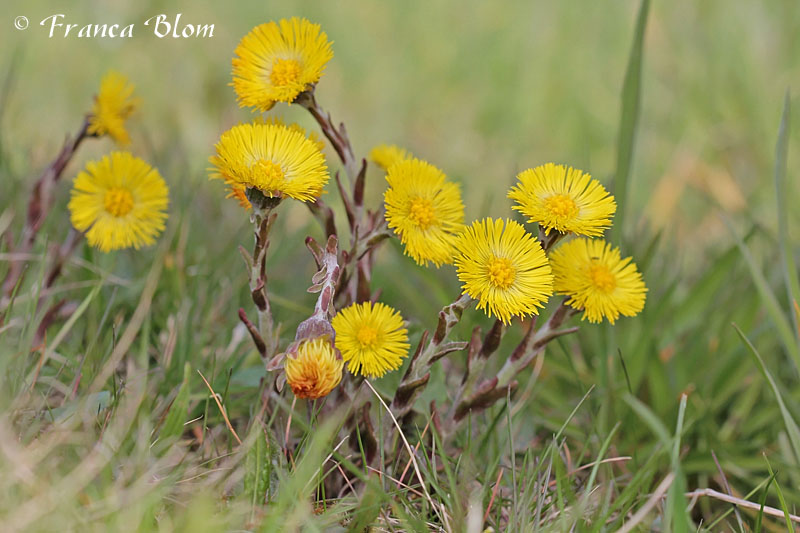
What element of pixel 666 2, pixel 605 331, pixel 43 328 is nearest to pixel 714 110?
pixel 666 2

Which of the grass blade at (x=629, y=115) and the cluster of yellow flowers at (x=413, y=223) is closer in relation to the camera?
the cluster of yellow flowers at (x=413, y=223)

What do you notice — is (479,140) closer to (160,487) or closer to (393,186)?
(393,186)

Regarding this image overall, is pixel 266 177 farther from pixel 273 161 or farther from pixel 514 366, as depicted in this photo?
pixel 514 366

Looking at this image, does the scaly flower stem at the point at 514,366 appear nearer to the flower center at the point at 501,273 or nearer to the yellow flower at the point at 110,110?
the flower center at the point at 501,273

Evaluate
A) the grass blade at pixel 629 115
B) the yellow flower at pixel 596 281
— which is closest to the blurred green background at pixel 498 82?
the grass blade at pixel 629 115

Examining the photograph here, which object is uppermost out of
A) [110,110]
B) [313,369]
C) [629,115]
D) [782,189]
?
[629,115]

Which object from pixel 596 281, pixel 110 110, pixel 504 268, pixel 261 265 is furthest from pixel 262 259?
pixel 110 110
